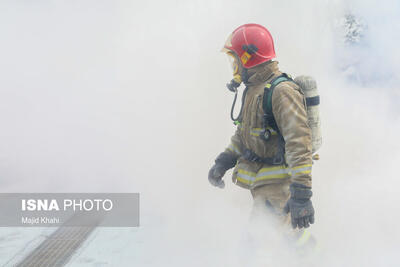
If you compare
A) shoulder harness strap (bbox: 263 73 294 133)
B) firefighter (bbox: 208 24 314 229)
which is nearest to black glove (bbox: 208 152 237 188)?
firefighter (bbox: 208 24 314 229)

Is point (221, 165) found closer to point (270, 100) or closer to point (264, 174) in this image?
point (264, 174)

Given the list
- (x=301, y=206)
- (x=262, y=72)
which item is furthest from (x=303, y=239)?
(x=262, y=72)

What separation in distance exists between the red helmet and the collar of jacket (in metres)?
0.03

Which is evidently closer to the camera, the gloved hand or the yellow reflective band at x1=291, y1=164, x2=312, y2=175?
the yellow reflective band at x1=291, y1=164, x2=312, y2=175

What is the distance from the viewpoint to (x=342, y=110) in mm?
6816

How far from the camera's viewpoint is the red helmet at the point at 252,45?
246cm

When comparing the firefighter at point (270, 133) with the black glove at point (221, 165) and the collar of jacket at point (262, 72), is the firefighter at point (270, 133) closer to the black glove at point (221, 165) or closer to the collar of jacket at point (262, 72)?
the collar of jacket at point (262, 72)

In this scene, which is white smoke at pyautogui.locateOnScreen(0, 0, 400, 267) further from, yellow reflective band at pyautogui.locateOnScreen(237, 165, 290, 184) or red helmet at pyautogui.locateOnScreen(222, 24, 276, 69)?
red helmet at pyautogui.locateOnScreen(222, 24, 276, 69)

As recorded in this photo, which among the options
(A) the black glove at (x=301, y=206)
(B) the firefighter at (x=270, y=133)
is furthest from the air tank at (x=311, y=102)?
(A) the black glove at (x=301, y=206)

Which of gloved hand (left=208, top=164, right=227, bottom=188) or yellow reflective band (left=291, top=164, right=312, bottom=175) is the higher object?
yellow reflective band (left=291, top=164, right=312, bottom=175)

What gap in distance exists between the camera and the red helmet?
2.46 meters

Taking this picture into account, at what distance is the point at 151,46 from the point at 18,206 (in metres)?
3.01

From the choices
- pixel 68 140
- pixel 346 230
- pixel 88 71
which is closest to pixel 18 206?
pixel 68 140

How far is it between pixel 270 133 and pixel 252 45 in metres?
0.52
